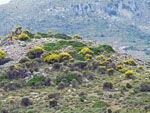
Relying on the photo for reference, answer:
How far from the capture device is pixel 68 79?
4634cm

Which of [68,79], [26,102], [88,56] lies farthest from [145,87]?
[88,56]

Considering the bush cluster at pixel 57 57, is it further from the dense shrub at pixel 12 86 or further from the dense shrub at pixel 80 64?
the dense shrub at pixel 12 86

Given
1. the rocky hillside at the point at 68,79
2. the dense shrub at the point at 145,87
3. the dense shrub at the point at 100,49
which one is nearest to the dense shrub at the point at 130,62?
the rocky hillside at the point at 68,79

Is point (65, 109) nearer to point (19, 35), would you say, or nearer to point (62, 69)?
point (62, 69)

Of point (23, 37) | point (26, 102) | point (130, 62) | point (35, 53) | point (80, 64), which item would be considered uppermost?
point (23, 37)

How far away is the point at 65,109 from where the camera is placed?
38.9 meters

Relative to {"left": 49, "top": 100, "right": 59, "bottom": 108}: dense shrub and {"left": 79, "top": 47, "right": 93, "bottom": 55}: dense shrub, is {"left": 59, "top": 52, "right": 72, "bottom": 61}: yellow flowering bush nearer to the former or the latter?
{"left": 79, "top": 47, "right": 93, "bottom": 55}: dense shrub

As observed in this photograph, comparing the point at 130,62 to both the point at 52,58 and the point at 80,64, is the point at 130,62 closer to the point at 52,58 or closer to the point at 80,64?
the point at 80,64

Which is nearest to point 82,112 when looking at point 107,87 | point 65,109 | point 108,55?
point 65,109

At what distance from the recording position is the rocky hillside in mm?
39906

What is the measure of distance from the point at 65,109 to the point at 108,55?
19328 millimetres

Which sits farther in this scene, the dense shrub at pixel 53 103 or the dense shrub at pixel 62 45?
the dense shrub at pixel 62 45

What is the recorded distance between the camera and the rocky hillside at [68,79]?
39.9 metres

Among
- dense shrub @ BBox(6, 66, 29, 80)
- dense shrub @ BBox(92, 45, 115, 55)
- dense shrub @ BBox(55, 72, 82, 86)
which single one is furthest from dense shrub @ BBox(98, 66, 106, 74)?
dense shrub @ BBox(6, 66, 29, 80)
